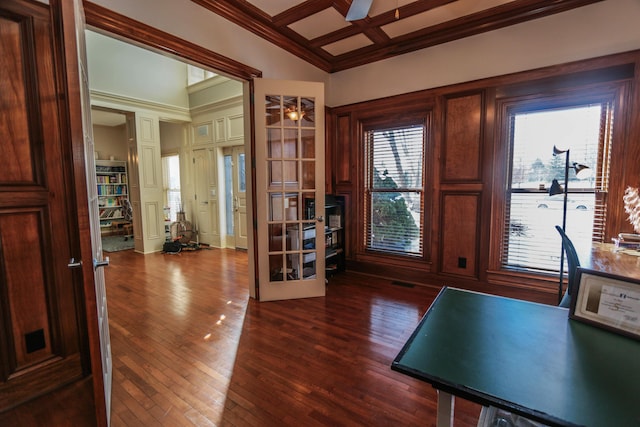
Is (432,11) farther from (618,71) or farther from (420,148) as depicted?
(618,71)

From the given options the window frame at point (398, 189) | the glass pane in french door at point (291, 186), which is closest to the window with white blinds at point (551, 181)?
the window frame at point (398, 189)

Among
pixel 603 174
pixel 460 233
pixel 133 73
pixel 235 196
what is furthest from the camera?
pixel 235 196

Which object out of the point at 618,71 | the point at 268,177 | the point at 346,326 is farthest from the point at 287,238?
the point at 618,71

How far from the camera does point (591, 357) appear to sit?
892 millimetres

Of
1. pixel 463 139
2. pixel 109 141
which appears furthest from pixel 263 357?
pixel 109 141

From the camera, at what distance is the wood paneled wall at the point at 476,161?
102 inches

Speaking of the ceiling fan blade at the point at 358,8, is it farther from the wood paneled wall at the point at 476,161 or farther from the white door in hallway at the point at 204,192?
the white door in hallway at the point at 204,192

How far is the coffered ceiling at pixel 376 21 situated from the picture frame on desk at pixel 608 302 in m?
2.42

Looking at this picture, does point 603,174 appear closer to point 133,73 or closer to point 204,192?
point 204,192

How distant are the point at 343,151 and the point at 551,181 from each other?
2.42 meters

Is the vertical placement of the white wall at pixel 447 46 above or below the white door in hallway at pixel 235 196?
above

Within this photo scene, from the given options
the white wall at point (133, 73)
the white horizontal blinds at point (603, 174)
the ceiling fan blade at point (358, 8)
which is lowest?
the white horizontal blinds at point (603, 174)

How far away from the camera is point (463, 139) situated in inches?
131

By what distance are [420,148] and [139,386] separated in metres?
3.58
